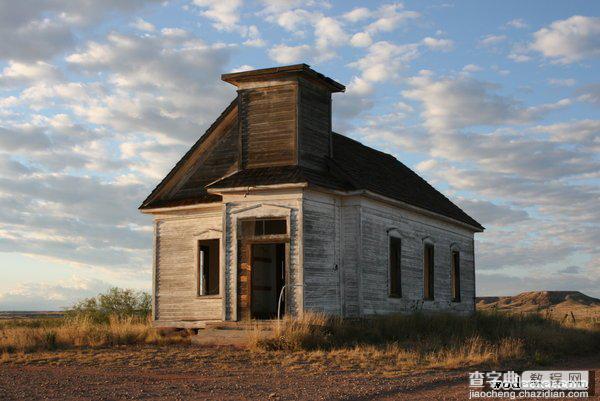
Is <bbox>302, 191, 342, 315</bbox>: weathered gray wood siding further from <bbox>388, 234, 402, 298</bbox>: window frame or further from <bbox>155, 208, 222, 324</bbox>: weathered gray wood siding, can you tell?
<bbox>155, 208, 222, 324</bbox>: weathered gray wood siding

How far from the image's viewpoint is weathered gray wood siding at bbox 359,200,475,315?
20094 millimetres

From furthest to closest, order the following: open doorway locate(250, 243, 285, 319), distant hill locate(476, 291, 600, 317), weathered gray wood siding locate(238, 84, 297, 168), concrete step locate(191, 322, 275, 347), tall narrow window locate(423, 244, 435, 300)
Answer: distant hill locate(476, 291, 600, 317), tall narrow window locate(423, 244, 435, 300), open doorway locate(250, 243, 285, 319), weathered gray wood siding locate(238, 84, 297, 168), concrete step locate(191, 322, 275, 347)

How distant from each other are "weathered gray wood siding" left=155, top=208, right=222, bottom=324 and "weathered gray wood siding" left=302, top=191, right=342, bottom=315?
3.65m

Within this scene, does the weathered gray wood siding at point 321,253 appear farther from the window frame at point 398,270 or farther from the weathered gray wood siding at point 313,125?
the window frame at point 398,270

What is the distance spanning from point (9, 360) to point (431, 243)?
43.4 feet

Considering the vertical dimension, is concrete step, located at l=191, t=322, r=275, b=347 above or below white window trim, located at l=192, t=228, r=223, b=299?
below

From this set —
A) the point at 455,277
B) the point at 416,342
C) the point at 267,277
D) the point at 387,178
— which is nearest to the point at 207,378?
the point at 416,342

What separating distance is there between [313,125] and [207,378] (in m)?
9.10

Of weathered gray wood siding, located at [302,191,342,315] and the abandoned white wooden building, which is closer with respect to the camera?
weathered gray wood siding, located at [302,191,342,315]

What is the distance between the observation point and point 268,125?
20.2 metres

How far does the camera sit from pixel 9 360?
54.4ft

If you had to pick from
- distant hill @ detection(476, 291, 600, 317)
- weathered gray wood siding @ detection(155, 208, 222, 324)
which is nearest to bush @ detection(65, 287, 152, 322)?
weathered gray wood siding @ detection(155, 208, 222, 324)

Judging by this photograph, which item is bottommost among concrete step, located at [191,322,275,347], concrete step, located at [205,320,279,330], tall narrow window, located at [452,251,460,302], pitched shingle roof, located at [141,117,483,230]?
concrete step, located at [191,322,275,347]

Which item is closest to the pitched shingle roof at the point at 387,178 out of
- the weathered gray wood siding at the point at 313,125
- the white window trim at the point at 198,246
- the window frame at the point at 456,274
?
the weathered gray wood siding at the point at 313,125
